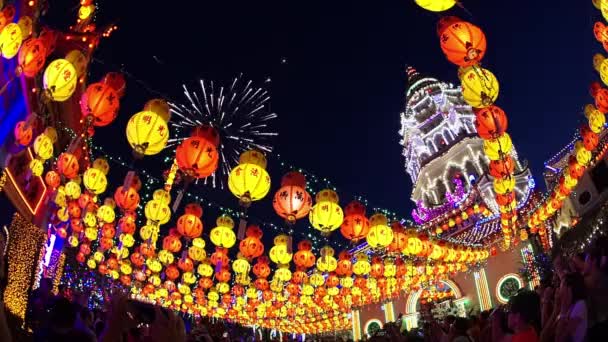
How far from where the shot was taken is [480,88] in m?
7.48

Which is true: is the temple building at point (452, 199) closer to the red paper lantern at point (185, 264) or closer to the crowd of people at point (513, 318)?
the red paper lantern at point (185, 264)

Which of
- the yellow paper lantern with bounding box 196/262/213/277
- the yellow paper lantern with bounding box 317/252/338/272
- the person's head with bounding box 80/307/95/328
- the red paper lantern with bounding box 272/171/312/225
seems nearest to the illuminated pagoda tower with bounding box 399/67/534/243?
→ the yellow paper lantern with bounding box 317/252/338/272

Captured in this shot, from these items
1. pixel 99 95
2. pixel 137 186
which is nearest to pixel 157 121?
pixel 99 95

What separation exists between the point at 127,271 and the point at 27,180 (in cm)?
793

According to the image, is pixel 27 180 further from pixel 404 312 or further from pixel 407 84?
pixel 407 84

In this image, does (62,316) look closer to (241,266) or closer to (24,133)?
(24,133)

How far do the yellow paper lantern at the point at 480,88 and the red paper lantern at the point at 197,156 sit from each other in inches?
183

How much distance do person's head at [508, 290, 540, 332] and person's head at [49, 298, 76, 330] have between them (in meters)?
2.88

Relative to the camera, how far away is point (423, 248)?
14.9m

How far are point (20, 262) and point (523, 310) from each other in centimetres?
1253

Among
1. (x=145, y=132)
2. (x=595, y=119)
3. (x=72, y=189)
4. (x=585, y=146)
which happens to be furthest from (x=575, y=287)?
(x=72, y=189)

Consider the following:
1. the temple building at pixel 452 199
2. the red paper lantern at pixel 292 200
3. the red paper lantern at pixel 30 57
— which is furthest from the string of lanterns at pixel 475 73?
the temple building at pixel 452 199

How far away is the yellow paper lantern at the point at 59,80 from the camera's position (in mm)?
6801

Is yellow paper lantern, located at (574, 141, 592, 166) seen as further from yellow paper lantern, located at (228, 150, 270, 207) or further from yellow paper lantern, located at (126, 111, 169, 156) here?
yellow paper lantern, located at (126, 111, 169, 156)
